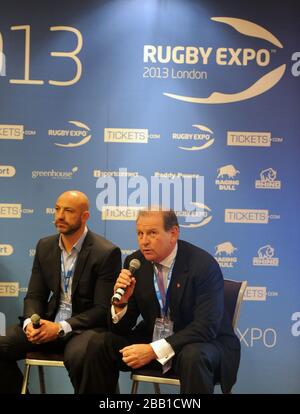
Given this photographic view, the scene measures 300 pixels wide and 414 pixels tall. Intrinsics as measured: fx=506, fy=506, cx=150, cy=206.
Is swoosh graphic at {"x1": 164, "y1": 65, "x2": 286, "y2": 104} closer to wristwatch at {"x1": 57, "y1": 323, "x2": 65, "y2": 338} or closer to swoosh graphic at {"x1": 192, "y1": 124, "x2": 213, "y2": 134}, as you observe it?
swoosh graphic at {"x1": 192, "y1": 124, "x2": 213, "y2": 134}

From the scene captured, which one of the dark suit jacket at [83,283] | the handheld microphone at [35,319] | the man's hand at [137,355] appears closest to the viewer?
the man's hand at [137,355]

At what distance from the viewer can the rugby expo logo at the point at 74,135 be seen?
12.9ft

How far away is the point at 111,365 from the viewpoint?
2758 mm

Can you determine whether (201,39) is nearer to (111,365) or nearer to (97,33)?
(97,33)

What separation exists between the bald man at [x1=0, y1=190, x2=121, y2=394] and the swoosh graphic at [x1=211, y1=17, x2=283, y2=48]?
1.86 metres

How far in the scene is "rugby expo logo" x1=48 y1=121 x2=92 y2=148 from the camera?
12.9 ft

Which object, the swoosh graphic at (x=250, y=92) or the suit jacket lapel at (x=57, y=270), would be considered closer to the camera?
the suit jacket lapel at (x=57, y=270)

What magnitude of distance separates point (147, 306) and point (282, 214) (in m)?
1.57

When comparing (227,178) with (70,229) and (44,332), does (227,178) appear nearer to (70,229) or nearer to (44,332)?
(70,229)

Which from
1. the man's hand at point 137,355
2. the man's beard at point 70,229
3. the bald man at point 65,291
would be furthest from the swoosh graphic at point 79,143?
the man's hand at point 137,355

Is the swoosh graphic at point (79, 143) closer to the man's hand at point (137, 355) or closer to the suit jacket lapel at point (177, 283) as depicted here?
the suit jacket lapel at point (177, 283)

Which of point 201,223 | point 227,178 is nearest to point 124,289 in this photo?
point 201,223

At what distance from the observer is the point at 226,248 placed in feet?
13.0

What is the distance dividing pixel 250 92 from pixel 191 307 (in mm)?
1913
